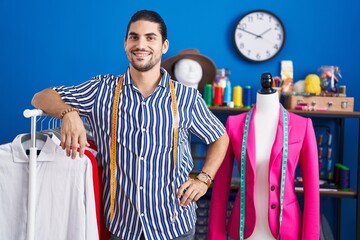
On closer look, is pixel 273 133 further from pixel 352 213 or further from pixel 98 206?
pixel 352 213

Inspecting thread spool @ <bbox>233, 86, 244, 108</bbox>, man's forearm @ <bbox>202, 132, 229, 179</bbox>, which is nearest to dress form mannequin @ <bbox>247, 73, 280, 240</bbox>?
man's forearm @ <bbox>202, 132, 229, 179</bbox>

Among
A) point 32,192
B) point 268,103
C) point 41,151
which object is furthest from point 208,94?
point 32,192

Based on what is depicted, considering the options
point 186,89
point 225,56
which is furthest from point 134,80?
point 225,56

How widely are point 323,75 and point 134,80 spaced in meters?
1.78

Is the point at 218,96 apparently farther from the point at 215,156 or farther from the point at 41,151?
the point at 41,151

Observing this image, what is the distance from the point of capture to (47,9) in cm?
348

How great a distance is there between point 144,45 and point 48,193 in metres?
0.67

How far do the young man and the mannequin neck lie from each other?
0.54 m

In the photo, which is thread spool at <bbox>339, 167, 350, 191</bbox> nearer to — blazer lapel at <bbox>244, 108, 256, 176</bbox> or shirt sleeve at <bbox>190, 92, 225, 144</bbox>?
blazer lapel at <bbox>244, 108, 256, 176</bbox>

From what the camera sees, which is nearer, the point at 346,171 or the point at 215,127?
the point at 215,127

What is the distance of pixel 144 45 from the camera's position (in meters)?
1.75

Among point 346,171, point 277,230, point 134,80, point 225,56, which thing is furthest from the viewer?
point 225,56

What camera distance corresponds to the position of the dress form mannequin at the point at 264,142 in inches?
85.7

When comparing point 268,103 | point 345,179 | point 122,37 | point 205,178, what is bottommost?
point 345,179
